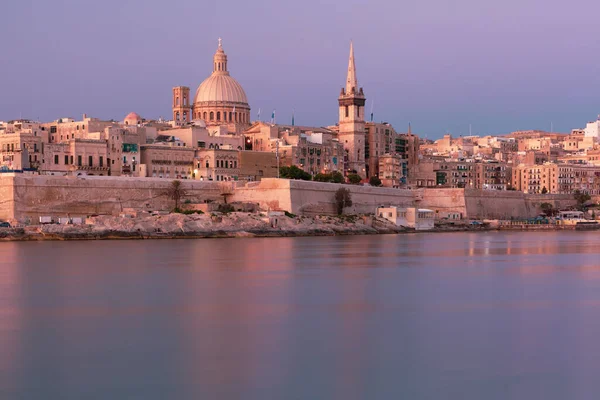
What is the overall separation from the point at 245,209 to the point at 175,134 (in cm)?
1182

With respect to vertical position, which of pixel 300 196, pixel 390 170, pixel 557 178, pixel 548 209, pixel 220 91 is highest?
pixel 220 91

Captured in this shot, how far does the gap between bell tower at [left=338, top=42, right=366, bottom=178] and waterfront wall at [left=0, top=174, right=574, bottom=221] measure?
573 cm

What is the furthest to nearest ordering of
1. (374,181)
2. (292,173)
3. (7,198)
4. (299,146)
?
(374,181) < (299,146) < (292,173) < (7,198)

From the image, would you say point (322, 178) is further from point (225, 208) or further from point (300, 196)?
point (225, 208)

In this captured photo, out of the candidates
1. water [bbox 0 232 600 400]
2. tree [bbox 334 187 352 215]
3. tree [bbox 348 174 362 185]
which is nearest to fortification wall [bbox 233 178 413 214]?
tree [bbox 334 187 352 215]

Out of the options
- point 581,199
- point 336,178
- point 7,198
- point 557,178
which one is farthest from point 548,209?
point 7,198

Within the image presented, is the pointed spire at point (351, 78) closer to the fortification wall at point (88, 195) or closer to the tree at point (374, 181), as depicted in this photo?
the tree at point (374, 181)

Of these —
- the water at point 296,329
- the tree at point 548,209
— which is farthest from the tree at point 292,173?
the water at point 296,329

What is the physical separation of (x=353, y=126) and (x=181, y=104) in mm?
13917

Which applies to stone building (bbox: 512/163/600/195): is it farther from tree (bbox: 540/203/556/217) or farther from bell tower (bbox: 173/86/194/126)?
bell tower (bbox: 173/86/194/126)

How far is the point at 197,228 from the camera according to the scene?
42.7 meters

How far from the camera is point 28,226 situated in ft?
129

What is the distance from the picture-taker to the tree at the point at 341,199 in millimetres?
51625

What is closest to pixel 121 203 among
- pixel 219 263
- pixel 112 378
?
pixel 219 263
